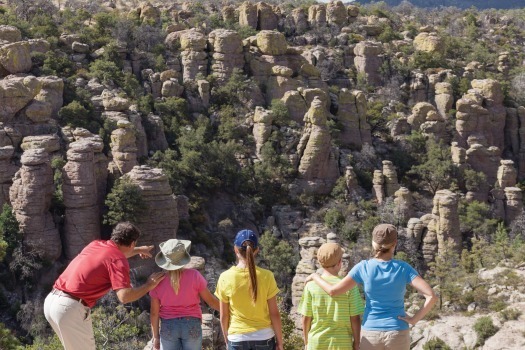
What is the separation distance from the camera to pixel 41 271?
1903 cm

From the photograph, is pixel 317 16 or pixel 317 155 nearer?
pixel 317 155

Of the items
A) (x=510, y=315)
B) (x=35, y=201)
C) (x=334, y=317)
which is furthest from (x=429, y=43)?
(x=334, y=317)

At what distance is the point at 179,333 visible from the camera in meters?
5.69

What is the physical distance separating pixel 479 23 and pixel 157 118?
33.5 metres

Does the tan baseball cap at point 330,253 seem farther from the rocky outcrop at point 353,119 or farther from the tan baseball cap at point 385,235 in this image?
the rocky outcrop at point 353,119

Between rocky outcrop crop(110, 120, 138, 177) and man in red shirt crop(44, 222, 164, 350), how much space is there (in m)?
16.7

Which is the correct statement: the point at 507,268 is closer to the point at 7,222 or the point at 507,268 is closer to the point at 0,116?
the point at 7,222

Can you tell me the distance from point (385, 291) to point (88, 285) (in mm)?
2342

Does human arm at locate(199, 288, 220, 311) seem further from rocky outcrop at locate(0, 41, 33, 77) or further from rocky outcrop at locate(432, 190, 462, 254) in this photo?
rocky outcrop at locate(0, 41, 33, 77)

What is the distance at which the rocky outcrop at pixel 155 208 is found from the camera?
2038 centimetres

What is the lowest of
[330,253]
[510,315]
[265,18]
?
[510,315]

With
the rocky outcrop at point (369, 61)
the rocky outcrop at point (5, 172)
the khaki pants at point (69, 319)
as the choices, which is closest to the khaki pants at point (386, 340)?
the khaki pants at point (69, 319)

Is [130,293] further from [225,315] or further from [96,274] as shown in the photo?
[225,315]

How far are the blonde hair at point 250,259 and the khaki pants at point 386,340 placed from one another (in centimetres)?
98
